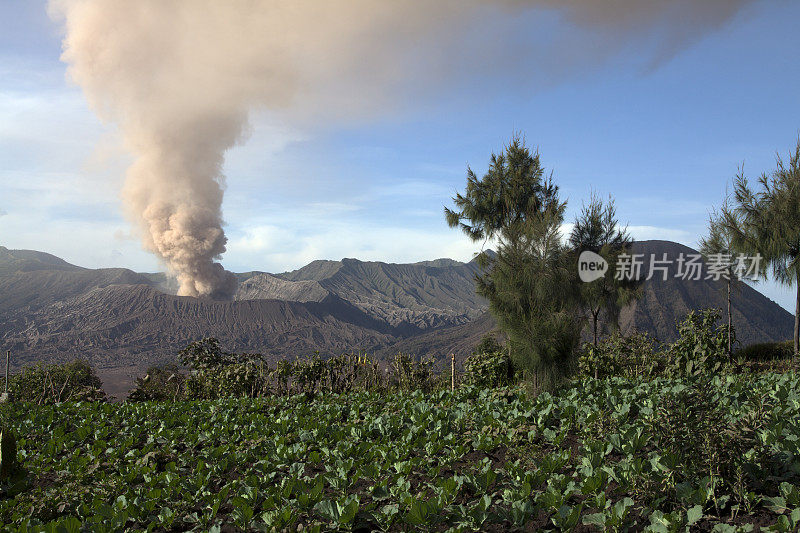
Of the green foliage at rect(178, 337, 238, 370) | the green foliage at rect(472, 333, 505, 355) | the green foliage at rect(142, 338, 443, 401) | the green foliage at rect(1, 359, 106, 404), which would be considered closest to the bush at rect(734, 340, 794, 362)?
the green foliage at rect(472, 333, 505, 355)

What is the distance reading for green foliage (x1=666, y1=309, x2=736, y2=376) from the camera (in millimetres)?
10906

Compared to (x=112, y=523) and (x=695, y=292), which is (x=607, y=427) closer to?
(x=112, y=523)

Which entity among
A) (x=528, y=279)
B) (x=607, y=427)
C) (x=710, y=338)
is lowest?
(x=607, y=427)

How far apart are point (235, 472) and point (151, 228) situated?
2322 inches

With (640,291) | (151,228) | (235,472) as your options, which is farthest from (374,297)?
(235,472)

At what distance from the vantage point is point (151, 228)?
194 ft

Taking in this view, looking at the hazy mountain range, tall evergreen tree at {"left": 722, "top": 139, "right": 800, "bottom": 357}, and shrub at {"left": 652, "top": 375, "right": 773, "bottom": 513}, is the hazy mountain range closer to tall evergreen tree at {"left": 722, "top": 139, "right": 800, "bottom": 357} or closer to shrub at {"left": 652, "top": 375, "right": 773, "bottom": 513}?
tall evergreen tree at {"left": 722, "top": 139, "right": 800, "bottom": 357}

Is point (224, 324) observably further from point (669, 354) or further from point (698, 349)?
point (698, 349)

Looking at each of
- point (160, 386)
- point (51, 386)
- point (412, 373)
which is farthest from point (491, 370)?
point (51, 386)

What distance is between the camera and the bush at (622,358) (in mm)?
11180

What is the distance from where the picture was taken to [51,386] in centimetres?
1252

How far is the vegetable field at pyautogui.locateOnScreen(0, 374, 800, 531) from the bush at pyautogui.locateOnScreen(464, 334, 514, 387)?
3469 millimetres

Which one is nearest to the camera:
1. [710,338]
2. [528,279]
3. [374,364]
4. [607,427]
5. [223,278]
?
[607,427]

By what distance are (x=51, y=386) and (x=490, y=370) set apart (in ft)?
32.1
